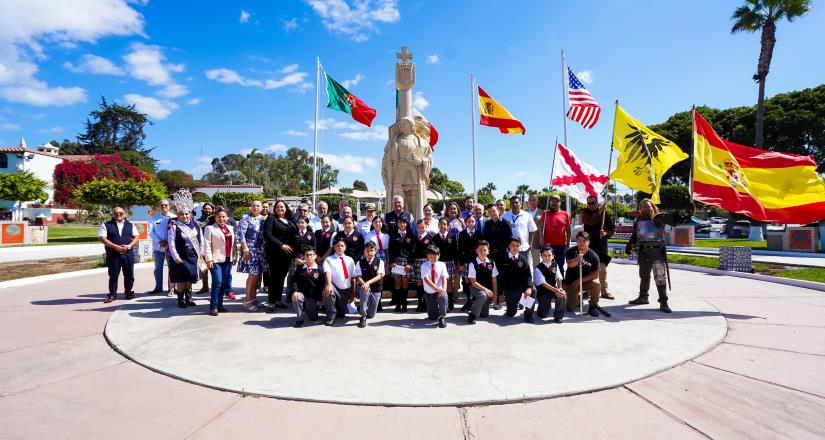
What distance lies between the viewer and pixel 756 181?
21.0ft

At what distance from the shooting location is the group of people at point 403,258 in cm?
593

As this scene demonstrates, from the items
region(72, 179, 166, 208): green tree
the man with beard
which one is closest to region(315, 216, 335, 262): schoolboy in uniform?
the man with beard

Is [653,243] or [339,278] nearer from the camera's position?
[339,278]

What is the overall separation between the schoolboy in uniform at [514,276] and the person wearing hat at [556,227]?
55.2 inches

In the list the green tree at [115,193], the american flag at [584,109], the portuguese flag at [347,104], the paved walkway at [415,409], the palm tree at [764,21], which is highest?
the palm tree at [764,21]

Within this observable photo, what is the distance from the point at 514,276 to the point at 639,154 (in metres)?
3.39

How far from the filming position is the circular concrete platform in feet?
11.7

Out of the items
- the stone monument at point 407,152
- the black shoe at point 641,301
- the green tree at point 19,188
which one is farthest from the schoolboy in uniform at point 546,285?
the green tree at point 19,188

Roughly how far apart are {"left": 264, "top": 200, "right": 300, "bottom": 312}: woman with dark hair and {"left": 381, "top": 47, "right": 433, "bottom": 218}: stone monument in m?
3.89

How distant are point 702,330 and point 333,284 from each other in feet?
16.9

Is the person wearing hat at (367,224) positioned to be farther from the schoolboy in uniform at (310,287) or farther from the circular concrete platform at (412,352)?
the circular concrete platform at (412,352)

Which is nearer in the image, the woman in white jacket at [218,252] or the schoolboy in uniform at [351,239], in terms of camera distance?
the woman in white jacket at [218,252]

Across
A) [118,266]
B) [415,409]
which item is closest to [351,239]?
[415,409]

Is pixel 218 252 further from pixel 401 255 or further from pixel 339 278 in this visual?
pixel 401 255
